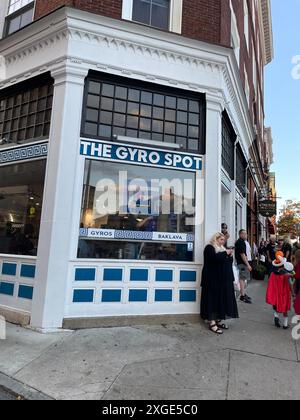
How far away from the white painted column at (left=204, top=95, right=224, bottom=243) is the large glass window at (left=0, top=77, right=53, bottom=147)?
11.6ft

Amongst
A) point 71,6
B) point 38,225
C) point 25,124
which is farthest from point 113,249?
point 71,6

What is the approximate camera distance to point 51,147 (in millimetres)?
6363

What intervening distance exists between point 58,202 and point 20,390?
10.8 ft

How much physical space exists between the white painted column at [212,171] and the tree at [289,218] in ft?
139

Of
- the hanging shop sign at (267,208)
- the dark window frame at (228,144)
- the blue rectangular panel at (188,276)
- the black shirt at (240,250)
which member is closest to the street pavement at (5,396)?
→ the blue rectangular panel at (188,276)

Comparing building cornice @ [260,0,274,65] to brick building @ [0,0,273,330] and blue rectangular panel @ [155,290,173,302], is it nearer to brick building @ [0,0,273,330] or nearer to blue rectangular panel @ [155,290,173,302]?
brick building @ [0,0,273,330]

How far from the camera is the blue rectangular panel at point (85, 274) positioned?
5.97 meters

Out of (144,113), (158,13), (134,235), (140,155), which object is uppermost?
(158,13)

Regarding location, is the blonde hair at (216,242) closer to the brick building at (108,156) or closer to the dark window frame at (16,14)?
the brick building at (108,156)

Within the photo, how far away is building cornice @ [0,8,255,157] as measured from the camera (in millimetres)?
6492

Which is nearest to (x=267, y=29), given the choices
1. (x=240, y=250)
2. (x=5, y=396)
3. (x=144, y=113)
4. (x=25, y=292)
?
(x=240, y=250)

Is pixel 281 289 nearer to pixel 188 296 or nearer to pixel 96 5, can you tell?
pixel 188 296

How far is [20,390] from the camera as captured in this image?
3.72m
